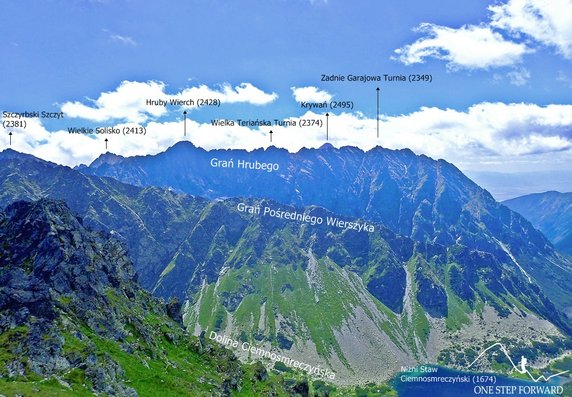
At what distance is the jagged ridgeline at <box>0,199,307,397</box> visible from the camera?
300ft

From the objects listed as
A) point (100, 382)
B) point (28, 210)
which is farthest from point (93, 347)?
point (28, 210)

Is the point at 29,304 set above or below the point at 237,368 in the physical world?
above

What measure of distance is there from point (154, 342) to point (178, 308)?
173 feet

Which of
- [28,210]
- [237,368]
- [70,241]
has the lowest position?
[237,368]

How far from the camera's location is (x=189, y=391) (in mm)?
112062

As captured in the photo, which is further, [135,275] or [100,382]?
[135,275]

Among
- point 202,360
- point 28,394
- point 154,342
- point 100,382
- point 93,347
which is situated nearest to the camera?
point 28,394

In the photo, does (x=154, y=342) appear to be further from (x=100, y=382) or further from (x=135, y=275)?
(x=135, y=275)

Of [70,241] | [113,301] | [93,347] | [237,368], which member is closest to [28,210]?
[70,241]

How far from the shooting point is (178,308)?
188125mm

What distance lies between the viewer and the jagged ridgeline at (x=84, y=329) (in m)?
91.4

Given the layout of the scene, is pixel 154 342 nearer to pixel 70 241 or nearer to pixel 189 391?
pixel 189 391

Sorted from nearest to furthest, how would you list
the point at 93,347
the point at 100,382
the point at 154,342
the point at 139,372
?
the point at 100,382 → the point at 93,347 → the point at 139,372 → the point at 154,342

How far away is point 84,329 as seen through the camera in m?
115
